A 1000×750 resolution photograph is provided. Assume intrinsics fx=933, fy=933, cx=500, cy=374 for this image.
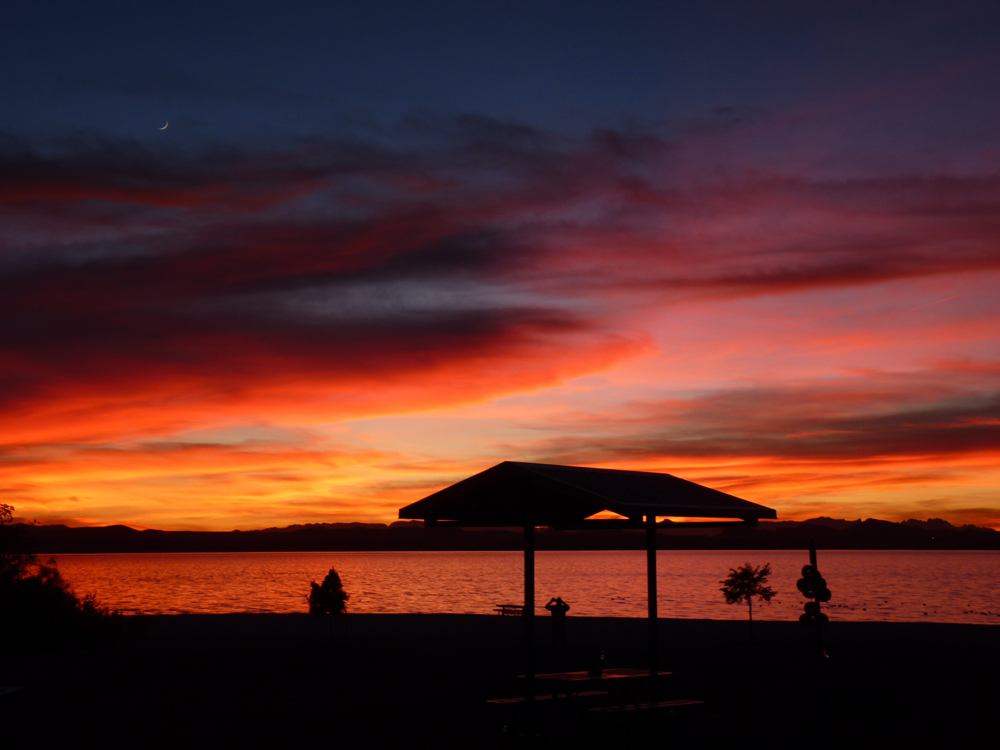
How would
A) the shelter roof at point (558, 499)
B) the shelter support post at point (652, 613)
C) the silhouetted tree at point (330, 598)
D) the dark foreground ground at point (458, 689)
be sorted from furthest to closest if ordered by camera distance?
the silhouetted tree at point (330, 598) → the dark foreground ground at point (458, 689) → the shelter support post at point (652, 613) → the shelter roof at point (558, 499)

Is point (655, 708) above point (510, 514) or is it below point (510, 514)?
below

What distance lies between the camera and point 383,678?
2353cm

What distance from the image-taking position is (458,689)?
840 inches

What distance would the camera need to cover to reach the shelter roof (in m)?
14.0

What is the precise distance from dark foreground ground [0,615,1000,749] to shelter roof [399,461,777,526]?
10.5 ft

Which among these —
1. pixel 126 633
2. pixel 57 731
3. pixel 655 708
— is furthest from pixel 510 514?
pixel 126 633

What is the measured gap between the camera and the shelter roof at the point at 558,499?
1401cm

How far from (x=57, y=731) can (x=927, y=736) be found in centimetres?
1509

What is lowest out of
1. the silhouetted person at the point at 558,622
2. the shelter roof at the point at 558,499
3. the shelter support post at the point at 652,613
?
the silhouetted person at the point at 558,622

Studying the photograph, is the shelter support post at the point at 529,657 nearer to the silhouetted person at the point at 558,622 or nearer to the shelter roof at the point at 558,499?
the shelter roof at the point at 558,499

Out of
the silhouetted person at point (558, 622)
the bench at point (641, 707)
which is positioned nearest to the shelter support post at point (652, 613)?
the bench at point (641, 707)

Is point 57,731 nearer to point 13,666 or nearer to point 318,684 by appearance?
point 318,684

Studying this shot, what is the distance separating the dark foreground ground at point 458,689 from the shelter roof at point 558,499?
3186 millimetres

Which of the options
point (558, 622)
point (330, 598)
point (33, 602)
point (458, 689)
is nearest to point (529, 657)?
point (458, 689)
